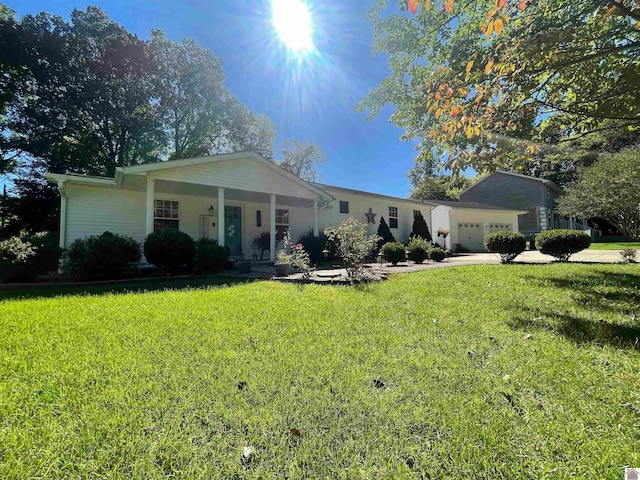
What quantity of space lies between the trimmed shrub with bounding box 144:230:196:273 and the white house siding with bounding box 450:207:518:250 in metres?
18.9

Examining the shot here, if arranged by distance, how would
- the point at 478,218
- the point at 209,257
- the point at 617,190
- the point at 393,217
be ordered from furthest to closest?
the point at 478,218
the point at 393,217
the point at 617,190
the point at 209,257

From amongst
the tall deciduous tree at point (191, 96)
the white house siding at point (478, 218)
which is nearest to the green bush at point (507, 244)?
the white house siding at point (478, 218)

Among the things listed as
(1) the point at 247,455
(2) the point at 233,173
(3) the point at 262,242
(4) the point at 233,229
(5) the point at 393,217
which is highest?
(2) the point at 233,173

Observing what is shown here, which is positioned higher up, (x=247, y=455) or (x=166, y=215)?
(x=166, y=215)

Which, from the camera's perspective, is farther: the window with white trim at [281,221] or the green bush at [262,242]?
the window with white trim at [281,221]

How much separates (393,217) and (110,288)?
1635cm

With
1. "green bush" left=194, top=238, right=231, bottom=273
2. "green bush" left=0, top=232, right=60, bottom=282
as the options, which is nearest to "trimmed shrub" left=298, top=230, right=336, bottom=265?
"green bush" left=194, top=238, right=231, bottom=273

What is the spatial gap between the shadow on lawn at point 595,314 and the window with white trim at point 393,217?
43.3ft

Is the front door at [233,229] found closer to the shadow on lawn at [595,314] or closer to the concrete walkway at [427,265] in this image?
the concrete walkway at [427,265]

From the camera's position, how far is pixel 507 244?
11125 mm

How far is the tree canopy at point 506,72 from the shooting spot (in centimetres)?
362

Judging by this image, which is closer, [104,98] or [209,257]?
[209,257]

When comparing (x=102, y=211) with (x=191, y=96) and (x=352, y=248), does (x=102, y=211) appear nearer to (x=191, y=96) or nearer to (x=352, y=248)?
(x=352, y=248)

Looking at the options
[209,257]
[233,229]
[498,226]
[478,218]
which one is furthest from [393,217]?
[209,257]
